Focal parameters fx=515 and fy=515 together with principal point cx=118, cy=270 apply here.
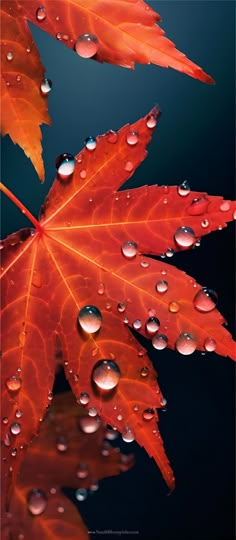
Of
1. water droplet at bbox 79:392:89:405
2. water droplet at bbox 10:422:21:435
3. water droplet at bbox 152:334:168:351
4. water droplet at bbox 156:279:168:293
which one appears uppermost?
water droplet at bbox 156:279:168:293

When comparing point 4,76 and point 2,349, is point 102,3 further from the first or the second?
point 2,349

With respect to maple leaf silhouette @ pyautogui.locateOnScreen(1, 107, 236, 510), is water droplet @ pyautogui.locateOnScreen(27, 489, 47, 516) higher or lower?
lower

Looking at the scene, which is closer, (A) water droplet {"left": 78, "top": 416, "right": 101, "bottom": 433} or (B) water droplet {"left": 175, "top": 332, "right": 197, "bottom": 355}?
(B) water droplet {"left": 175, "top": 332, "right": 197, "bottom": 355}

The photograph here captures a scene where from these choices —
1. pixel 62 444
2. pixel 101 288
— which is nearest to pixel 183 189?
pixel 101 288

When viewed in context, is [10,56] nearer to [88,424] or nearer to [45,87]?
[45,87]

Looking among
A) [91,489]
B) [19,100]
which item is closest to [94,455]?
[91,489]

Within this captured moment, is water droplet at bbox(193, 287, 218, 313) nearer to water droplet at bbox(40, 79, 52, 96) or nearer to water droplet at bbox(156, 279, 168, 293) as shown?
water droplet at bbox(156, 279, 168, 293)

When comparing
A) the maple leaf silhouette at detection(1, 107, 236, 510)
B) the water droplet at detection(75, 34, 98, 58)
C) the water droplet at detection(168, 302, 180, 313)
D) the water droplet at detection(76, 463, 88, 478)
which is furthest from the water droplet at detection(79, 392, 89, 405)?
the water droplet at detection(75, 34, 98, 58)
